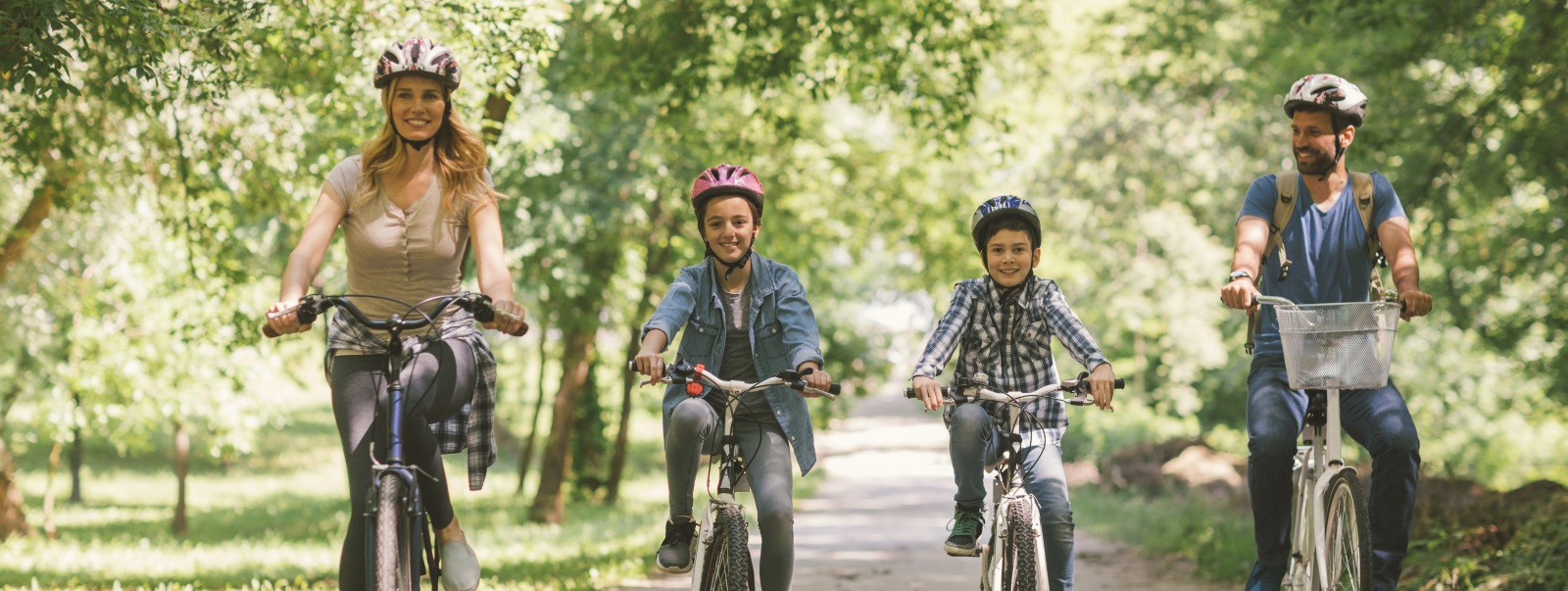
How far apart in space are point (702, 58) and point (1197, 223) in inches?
916

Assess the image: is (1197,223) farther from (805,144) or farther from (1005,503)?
(1005,503)

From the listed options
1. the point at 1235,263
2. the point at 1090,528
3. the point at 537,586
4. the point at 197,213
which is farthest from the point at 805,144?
the point at 1235,263

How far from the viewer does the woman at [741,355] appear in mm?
5012

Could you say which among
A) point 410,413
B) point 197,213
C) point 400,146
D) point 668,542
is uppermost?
point 197,213

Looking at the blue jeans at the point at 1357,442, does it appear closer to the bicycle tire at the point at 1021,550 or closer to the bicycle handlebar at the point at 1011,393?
the bicycle handlebar at the point at 1011,393

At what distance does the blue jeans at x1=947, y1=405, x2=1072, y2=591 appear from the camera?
5289mm

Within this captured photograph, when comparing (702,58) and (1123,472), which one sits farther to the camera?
(1123,472)

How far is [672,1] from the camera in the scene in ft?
38.7

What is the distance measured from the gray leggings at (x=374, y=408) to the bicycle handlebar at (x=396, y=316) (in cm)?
20

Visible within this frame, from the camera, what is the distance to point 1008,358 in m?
5.58

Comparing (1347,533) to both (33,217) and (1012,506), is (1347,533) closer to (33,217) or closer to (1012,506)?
(1012,506)

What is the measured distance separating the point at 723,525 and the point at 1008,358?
1420mm

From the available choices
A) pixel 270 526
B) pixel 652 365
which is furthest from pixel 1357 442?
pixel 270 526

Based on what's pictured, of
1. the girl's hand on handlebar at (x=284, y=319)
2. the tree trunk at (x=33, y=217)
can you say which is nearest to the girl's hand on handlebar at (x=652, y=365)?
the girl's hand on handlebar at (x=284, y=319)
